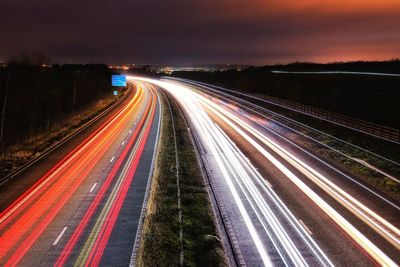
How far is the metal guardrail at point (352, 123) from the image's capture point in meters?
38.4

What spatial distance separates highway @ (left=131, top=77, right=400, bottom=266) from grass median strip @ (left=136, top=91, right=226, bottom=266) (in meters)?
0.98

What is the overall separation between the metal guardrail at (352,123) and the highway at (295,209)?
8.38 metres

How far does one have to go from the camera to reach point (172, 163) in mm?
33875

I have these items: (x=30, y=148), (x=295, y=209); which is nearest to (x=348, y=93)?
(x=30, y=148)

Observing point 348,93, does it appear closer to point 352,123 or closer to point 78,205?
point 352,123

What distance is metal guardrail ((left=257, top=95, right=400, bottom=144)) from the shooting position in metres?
38.4

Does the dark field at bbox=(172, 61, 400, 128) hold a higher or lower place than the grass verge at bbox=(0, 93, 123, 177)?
higher

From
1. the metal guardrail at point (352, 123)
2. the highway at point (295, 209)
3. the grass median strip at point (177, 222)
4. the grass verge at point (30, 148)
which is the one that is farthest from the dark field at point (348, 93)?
the grass verge at point (30, 148)

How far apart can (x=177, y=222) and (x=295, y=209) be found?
648 centimetres

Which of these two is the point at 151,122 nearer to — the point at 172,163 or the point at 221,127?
the point at 221,127

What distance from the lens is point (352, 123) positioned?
1887 inches

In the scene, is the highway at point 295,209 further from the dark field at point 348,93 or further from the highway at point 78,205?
the dark field at point 348,93

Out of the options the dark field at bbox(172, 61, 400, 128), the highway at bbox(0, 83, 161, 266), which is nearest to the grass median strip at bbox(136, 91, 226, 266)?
the highway at bbox(0, 83, 161, 266)

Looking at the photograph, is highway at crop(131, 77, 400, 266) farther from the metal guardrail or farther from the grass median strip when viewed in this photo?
the metal guardrail
